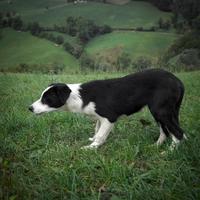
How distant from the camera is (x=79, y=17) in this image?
69.3 ft

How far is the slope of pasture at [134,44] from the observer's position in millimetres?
18969

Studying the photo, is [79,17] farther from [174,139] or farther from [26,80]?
[174,139]

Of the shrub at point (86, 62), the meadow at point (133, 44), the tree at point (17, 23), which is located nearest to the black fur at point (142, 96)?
the shrub at point (86, 62)

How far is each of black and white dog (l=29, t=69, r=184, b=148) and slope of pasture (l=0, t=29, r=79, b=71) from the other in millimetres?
11739

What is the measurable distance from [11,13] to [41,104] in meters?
15.0

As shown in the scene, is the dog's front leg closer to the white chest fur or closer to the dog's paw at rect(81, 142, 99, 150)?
the dog's paw at rect(81, 142, 99, 150)

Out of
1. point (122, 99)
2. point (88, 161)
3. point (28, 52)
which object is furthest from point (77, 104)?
point (28, 52)

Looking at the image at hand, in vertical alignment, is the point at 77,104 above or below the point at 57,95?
below

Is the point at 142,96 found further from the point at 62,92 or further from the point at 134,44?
the point at 134,44

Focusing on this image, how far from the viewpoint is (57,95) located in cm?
605

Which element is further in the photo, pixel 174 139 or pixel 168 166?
pixel 174 139

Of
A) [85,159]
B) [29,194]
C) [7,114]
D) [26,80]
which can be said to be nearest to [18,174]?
[29,194]

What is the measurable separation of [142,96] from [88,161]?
59.9 inches

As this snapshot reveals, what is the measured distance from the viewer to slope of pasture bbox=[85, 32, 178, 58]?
1897cm
